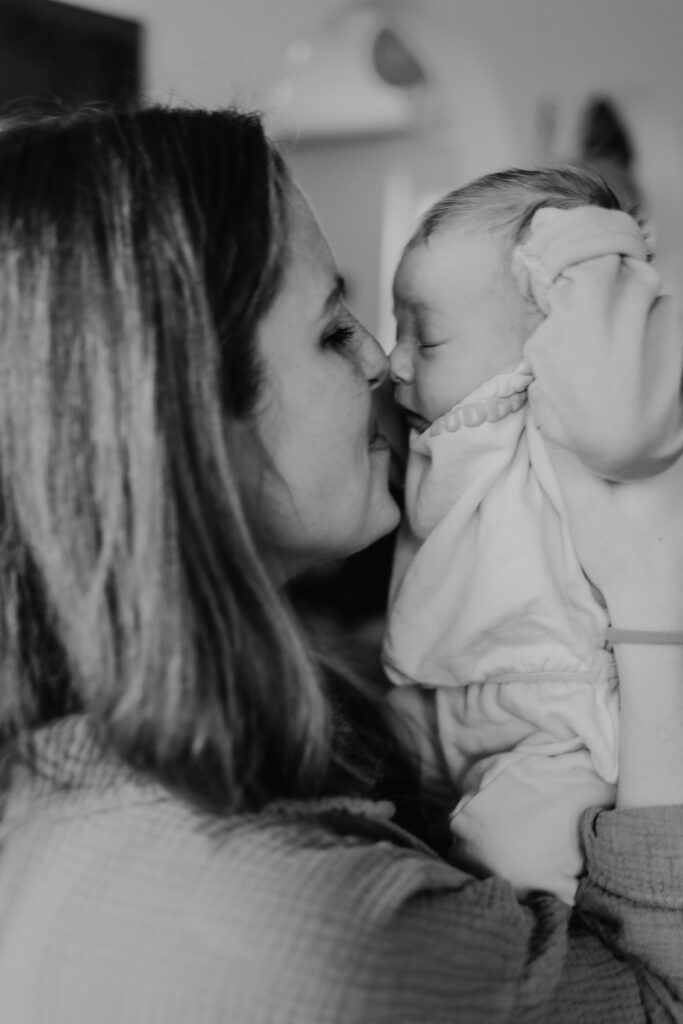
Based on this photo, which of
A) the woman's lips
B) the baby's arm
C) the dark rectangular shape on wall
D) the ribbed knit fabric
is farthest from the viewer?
the dark rectangular shape on wall

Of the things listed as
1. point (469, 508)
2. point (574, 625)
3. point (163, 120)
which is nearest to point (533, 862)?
point (574, 625)

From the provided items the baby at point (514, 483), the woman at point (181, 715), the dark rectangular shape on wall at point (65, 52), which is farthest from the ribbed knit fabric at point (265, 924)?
the dark rectangular shape on wall at point (65, 52)

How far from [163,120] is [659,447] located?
0.49 meters

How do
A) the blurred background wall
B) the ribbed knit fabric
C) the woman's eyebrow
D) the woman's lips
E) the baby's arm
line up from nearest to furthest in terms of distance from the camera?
the ribbed knit fabric < the baby's arm < the woman's eyebrow < the woman's lips < the blurred background wall

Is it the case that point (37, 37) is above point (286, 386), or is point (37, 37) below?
above

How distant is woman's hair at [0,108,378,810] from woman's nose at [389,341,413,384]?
0.35 m

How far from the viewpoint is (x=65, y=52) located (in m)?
1.88

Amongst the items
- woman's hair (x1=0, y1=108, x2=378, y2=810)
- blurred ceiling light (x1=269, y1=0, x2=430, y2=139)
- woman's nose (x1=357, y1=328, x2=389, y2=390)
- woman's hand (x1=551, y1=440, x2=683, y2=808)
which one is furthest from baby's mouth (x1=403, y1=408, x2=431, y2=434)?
blurred ceiling light (x1=269, y1=0, x2=430, y2=139)

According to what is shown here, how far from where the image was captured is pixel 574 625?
104cm

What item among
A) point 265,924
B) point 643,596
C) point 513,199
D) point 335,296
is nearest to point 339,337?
point 335,296

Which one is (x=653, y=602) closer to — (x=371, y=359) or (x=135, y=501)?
(x=371, y=359)

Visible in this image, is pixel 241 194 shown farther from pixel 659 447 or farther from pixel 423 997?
pixel 423 997

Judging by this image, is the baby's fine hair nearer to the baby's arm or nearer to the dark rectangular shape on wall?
the baby's arm

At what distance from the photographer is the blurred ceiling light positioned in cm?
228
